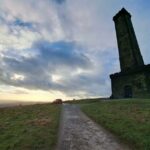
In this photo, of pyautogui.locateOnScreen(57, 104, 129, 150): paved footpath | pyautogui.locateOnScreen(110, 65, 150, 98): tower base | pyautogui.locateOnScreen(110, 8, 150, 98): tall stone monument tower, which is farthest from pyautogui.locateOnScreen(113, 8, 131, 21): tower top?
pyautogui.locateOnScreen(57, 104, 129, 150): paved footpath

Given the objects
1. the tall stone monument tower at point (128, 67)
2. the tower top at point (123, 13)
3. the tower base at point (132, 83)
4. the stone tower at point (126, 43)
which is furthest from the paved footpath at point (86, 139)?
the tower top at point (123, 13)

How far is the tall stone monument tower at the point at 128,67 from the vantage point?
32.1m

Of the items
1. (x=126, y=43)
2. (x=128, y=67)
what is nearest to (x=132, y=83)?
(x=128, y=67)

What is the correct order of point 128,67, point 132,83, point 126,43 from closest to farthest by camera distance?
1. point 132,83
2. point 128,67
3. point 126,43

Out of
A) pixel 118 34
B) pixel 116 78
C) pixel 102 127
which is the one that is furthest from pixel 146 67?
pixel 102 127

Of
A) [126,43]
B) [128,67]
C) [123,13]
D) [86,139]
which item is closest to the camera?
[86,139]

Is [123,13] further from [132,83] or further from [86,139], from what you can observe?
[86,139]

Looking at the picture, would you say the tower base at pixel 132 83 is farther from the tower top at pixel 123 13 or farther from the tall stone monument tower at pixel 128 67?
the tower top at pixel 123 13

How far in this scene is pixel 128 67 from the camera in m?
35.5

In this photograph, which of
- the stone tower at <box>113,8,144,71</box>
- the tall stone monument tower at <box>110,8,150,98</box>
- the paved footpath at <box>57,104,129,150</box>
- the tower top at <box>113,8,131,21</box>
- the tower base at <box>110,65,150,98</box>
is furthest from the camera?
the tower top at <box>113,8,131,21</box>

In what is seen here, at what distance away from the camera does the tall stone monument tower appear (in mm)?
32125

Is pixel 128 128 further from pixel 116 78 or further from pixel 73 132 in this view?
pixel 116 78

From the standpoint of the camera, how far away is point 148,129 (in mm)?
10750

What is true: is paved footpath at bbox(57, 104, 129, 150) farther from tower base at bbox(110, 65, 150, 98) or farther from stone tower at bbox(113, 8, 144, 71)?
stone tower at bbox(113, 8, 144, 71)
